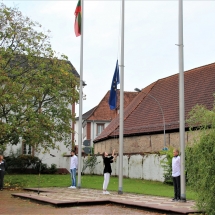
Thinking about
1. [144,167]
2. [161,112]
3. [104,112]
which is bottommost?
[144,167]

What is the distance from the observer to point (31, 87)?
26.7 meters

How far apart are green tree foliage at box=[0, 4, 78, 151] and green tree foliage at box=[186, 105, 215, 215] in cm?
1461

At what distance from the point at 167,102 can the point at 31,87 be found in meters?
13.6

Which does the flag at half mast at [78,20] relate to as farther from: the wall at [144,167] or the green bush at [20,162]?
the green bush at [20,162]

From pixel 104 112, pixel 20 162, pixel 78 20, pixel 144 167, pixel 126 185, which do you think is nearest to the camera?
pixel 78 20

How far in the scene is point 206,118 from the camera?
38.5 ft

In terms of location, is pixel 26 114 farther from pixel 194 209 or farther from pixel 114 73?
pixel 194 209

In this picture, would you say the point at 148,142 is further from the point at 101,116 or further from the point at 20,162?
the point at 101,116

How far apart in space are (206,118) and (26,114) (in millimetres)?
15925

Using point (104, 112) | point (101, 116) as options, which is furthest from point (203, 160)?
point (104, 112)

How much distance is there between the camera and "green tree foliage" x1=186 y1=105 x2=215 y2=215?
11.3m

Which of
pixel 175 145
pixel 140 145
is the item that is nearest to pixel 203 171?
pixel 175 145

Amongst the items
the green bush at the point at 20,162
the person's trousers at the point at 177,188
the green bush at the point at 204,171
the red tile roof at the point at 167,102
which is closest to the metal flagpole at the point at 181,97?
the person's trousers at the point at 177,188

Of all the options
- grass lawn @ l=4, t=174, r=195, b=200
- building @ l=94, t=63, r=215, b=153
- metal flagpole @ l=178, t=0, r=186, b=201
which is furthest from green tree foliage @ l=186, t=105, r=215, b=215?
building @ l=94, t=63, r=215, b=153
